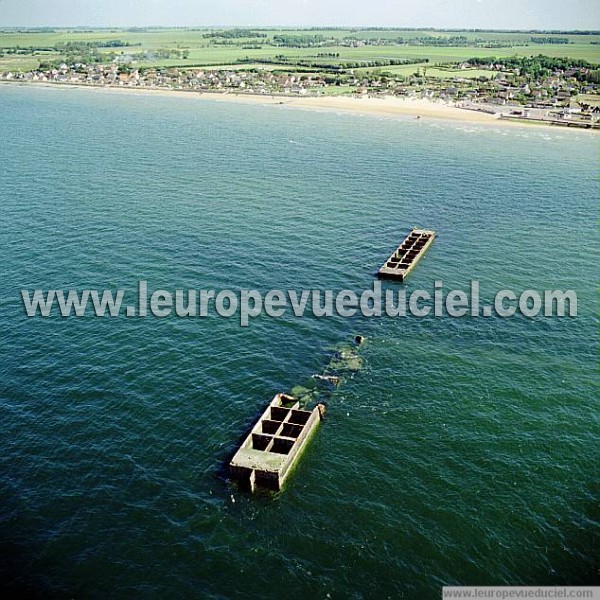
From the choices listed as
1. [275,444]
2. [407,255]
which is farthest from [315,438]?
[407,255]

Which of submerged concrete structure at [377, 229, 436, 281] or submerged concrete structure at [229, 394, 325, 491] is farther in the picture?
submerged concrete structure at [377, 229, 436, 281]

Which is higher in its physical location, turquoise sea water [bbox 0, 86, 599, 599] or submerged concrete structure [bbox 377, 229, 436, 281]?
submerged concrete structure [bbox 377, 229, 436, 281]

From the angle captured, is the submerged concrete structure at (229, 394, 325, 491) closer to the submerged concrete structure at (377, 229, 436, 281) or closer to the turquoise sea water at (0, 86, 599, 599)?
the turquoise sea water at (0, 86, 599, 599)

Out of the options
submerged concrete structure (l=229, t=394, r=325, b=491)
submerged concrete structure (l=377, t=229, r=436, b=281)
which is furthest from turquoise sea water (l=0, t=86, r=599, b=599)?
submerged concrete structure (l=377, t=229, r=436, b=281)

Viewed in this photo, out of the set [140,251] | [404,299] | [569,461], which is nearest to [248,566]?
[569,461]

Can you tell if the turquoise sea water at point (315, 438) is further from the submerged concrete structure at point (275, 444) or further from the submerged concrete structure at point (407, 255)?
the submerged concrete structure at point (407, 255)

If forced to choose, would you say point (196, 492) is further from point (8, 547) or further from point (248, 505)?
point (8, 547)
